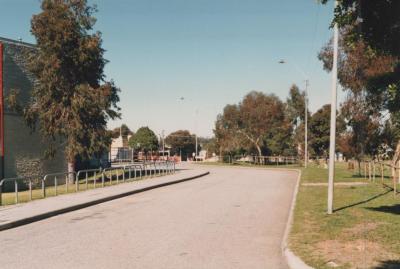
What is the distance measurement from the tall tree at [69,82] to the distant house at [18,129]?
89cm

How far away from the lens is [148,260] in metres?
8.29

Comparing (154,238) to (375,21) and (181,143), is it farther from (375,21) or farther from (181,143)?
(181,143)

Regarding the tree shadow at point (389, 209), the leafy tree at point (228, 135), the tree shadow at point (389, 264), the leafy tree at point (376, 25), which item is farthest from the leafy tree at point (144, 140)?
the tree shadow at point (389, 264)

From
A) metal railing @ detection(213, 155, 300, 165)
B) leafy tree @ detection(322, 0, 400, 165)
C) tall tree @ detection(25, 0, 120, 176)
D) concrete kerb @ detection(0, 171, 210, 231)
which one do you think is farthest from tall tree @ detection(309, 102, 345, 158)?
leafy tree @ detection(322, 0, 400, 165)

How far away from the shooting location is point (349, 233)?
10.1 m

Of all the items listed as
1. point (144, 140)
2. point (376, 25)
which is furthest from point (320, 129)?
point (376, 25)

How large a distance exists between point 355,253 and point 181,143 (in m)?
109

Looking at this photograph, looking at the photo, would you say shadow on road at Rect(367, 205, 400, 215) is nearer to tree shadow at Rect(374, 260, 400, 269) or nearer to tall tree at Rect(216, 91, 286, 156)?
tree shadow at Rect(374, 260, 400, 269)

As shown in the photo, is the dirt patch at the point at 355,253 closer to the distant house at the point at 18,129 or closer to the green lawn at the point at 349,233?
the green lawn at the point at 349,233

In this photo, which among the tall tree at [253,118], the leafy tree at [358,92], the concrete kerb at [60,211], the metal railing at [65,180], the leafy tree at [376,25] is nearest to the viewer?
the leafy tree at [376,25]

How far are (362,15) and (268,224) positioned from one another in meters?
5.46

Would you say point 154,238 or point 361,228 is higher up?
point 361,228

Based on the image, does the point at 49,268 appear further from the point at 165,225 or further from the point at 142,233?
the point at 165,225

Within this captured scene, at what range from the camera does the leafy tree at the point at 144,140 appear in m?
114
